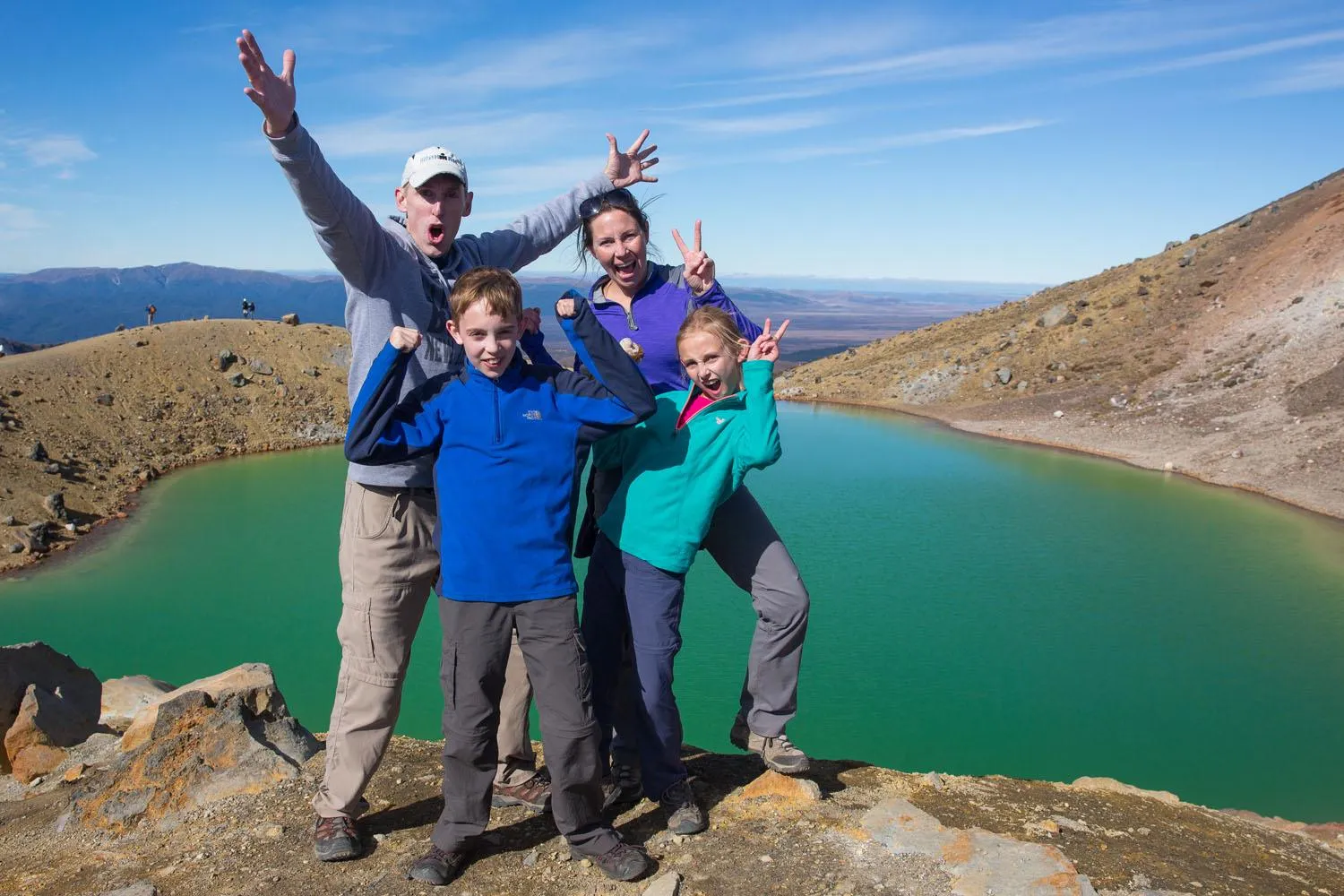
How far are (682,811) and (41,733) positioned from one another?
4.73 metres

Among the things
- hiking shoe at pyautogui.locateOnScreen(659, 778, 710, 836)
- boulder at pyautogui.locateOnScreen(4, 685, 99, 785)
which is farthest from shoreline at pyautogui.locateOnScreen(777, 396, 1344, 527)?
boulder at pyautogui.locateOnScreen(4, 685, 99, 785)

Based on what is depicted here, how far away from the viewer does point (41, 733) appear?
6.31 meters

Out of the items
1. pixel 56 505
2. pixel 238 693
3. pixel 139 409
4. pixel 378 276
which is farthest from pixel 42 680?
pixel 139 409

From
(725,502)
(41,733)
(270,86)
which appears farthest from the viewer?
(41,733)

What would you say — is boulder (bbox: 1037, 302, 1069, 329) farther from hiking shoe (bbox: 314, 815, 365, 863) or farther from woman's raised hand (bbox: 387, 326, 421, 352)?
hiking shoe (bbox: 314, 815, 365, 863)

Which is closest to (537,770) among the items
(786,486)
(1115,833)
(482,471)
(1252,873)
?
(482,471)

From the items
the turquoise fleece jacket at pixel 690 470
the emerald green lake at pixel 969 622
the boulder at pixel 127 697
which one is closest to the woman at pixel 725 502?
the turquoise fleece jacket at pixel 690 470

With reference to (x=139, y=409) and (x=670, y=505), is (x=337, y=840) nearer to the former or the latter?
(x=670, y=505)

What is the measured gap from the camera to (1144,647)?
41.1 ft

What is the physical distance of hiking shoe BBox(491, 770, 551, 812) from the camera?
4730 mm

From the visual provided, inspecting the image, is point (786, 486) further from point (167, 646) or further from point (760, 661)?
point (760, 661)

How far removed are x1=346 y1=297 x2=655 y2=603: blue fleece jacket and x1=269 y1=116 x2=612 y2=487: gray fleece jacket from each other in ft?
0.56

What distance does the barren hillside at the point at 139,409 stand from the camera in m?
20.2

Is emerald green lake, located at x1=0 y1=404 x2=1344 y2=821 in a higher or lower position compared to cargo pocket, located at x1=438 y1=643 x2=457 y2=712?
lower
